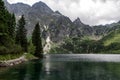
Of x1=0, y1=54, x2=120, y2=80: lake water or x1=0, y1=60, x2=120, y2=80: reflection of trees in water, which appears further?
x1=0, y1=54, x2=120, y2=80: lake water

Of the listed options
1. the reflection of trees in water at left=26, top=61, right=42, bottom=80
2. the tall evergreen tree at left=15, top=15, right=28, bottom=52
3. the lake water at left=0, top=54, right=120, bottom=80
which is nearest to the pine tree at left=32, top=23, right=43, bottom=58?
the tall evergreen tree at left=15, top=15, right=28, bottom=52

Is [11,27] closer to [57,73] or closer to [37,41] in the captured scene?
[37,41]

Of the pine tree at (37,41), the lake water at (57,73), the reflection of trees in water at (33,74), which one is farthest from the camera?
the pine tree at (37,41)

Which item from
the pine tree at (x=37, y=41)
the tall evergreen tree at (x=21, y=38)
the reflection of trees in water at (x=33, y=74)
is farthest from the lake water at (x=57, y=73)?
the pine tree at (x=37, y=41)

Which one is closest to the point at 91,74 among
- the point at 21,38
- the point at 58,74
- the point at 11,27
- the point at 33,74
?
the point at 58,74

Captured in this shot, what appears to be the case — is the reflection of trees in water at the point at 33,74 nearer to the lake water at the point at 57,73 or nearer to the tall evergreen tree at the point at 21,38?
the lake water at the point at 57,73

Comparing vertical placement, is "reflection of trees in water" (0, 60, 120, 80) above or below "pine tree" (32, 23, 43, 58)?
below

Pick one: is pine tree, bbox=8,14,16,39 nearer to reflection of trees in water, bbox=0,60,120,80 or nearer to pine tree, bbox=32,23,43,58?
pine tree, bbox=32,23,43,58

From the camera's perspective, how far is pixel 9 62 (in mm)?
91812

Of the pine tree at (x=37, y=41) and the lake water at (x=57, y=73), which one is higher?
the pine tree at (x=37, y=41)

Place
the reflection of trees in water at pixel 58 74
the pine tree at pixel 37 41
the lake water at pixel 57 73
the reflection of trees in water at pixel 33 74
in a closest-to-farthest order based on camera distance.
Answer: the reflection of trees in water at pixel 33 74 → the reflection of trees in water at pixel 58 74 → the lake water at pixel 57 73 → the pine tree at pixel 37 41

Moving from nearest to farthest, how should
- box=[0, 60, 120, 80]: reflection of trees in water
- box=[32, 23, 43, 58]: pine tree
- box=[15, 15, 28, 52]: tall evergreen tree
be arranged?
box=[0, 60, 120, 80]: reflection of trees in water, box=[15, 15, 28, 52]: tall evergreen tree, box=[32, 23, 43, 58]: pine tree

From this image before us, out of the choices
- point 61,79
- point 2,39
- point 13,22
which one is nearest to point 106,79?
point 61,79

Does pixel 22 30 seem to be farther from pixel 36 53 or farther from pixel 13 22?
pixel 36 53
